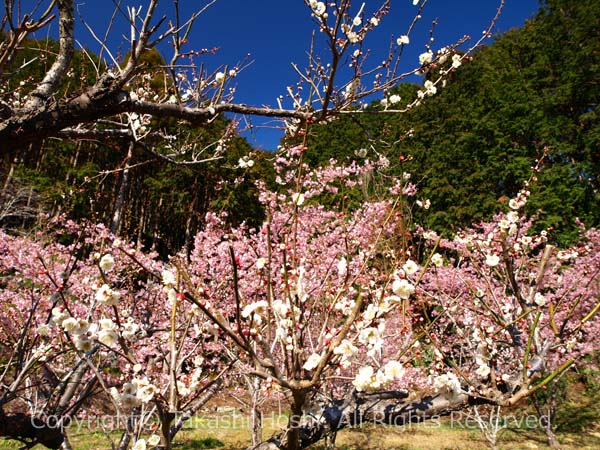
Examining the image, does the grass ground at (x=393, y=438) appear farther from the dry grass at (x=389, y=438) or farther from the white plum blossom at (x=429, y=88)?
the white plum blossom at (x=429, y=88)

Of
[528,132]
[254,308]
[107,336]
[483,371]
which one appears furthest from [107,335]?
[528,132]

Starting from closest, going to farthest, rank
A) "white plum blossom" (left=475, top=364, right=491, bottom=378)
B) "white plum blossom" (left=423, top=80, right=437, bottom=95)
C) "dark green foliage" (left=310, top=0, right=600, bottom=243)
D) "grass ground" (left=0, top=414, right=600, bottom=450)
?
1. "white plum blossom" (left=475, top=364, right=491, bottom=378)
2. "white plum blossom" (left=423, top=80, right=437, bottom=95)
3. "grass ground" (left=0, top=414, right=600, bottom=450)
4. "dark green foliage" (left=310, top=0, right=600, bottom=243)

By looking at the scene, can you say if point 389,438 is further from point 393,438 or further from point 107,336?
point 107,336

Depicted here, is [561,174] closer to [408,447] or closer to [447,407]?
[408,447]

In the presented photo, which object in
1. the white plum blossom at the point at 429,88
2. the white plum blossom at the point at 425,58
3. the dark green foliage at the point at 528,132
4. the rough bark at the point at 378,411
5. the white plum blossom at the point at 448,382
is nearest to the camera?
the white plum blossom at the point at 448,382

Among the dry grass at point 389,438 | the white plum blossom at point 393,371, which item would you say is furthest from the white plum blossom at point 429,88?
the dry grass at point 389,438

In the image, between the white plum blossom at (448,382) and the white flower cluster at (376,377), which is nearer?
the white flower cluster at (376,377)

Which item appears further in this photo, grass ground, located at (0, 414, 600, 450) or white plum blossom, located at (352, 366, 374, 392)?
grass ground, located at (0, 414, 600, 450)

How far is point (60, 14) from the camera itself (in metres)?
2.21

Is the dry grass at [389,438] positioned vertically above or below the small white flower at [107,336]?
below

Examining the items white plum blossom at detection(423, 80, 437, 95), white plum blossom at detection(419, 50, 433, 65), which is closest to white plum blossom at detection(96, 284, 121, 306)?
white plum blossom at detection(419, 50, 433, 65)

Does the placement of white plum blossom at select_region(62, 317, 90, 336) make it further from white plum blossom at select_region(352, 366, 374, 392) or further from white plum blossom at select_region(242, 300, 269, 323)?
white plum blossom at select_region(352, 366, 374, 392)

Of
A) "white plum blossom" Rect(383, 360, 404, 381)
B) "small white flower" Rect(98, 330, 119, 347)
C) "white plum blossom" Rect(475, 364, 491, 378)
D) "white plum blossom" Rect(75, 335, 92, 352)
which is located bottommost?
"white plum blossom" Rect(475, 364, 491, 378)

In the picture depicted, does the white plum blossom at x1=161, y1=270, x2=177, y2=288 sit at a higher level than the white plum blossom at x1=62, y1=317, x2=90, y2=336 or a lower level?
higher
